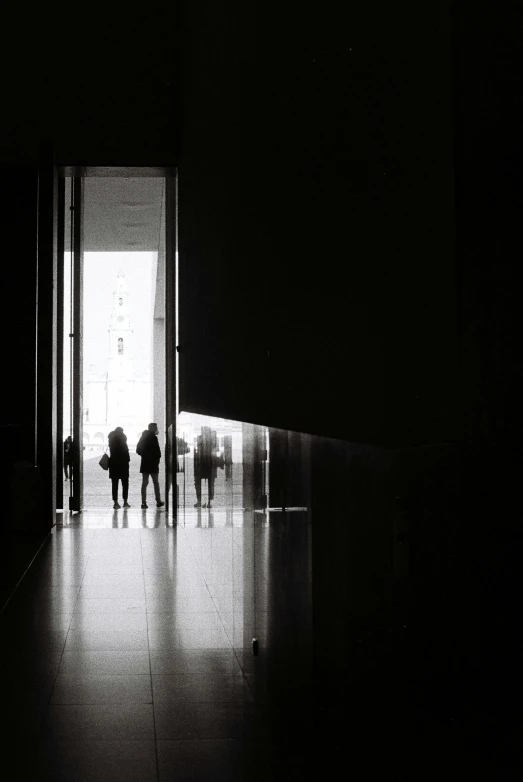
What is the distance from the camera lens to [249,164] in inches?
187

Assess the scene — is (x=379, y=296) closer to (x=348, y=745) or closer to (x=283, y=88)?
(x=348, y=745)

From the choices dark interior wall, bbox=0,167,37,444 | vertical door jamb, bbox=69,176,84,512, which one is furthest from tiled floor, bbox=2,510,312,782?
vertical door jamb, bbox=69,176,84,512

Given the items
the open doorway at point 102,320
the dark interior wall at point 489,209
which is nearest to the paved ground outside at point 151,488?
the open doorway at point 102,320

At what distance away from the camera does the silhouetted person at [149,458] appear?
17969 millimetres

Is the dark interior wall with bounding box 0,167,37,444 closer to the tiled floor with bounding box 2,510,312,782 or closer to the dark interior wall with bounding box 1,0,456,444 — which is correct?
the tiled floor with bounding box 2,510,312,782

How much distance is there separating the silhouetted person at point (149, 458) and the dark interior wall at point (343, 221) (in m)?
12.6

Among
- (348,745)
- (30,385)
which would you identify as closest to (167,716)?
(348,745)

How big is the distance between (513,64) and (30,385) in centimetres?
1329

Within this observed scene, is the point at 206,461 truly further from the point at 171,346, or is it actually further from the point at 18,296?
the point at 171,346

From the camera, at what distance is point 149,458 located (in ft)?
59.3

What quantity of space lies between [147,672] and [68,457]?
11109 mm

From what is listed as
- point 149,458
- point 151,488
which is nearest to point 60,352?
point 149,458

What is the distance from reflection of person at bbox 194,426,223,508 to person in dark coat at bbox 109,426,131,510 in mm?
8058

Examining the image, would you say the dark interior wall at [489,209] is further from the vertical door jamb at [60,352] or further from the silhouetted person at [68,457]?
the silhouetted person at [68,457]
